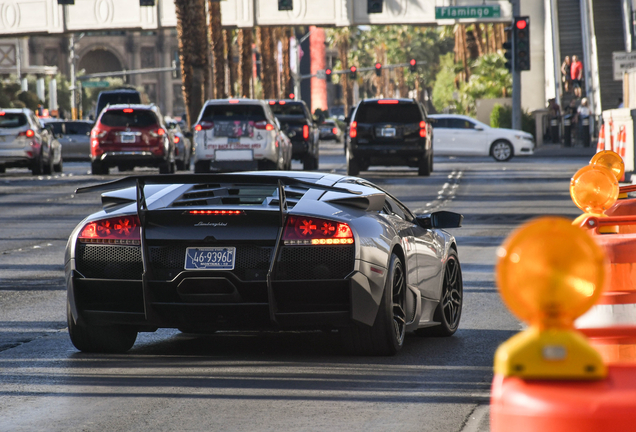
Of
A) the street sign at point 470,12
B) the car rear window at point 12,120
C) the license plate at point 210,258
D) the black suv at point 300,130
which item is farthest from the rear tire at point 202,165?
the street sign at point 470,12

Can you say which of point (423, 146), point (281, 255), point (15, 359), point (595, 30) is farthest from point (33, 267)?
point (595, 30)

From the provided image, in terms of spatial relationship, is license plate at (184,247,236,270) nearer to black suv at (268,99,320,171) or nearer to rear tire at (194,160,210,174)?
rear tire at (194,160,210,174)

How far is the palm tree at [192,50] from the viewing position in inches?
1528

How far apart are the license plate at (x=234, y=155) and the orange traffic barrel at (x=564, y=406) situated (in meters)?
24.6

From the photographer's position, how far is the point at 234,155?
1050 inches

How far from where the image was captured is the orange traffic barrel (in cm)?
201

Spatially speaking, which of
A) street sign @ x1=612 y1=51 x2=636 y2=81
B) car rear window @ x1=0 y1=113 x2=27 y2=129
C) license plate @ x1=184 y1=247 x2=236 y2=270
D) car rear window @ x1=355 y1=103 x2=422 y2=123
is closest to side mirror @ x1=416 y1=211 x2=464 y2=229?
license plate @ x1=184 y1=247 x2=236 y2=270

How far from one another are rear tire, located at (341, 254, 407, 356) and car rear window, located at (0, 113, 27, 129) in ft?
82.2

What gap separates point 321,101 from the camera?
479 ft

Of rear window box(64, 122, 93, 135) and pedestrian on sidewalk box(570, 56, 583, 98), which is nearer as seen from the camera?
rear window box(64, 122, 93, 135)

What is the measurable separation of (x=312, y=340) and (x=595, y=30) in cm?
4346

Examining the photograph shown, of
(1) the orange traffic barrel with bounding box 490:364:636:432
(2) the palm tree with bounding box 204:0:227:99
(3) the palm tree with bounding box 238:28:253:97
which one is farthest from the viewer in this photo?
(3) the palm tree with bounding box 238:28:253:97

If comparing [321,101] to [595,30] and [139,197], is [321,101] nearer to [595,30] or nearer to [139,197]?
[595,30]

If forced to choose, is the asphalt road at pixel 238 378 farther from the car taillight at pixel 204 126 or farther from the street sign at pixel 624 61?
the street sign at pixel 624 61
